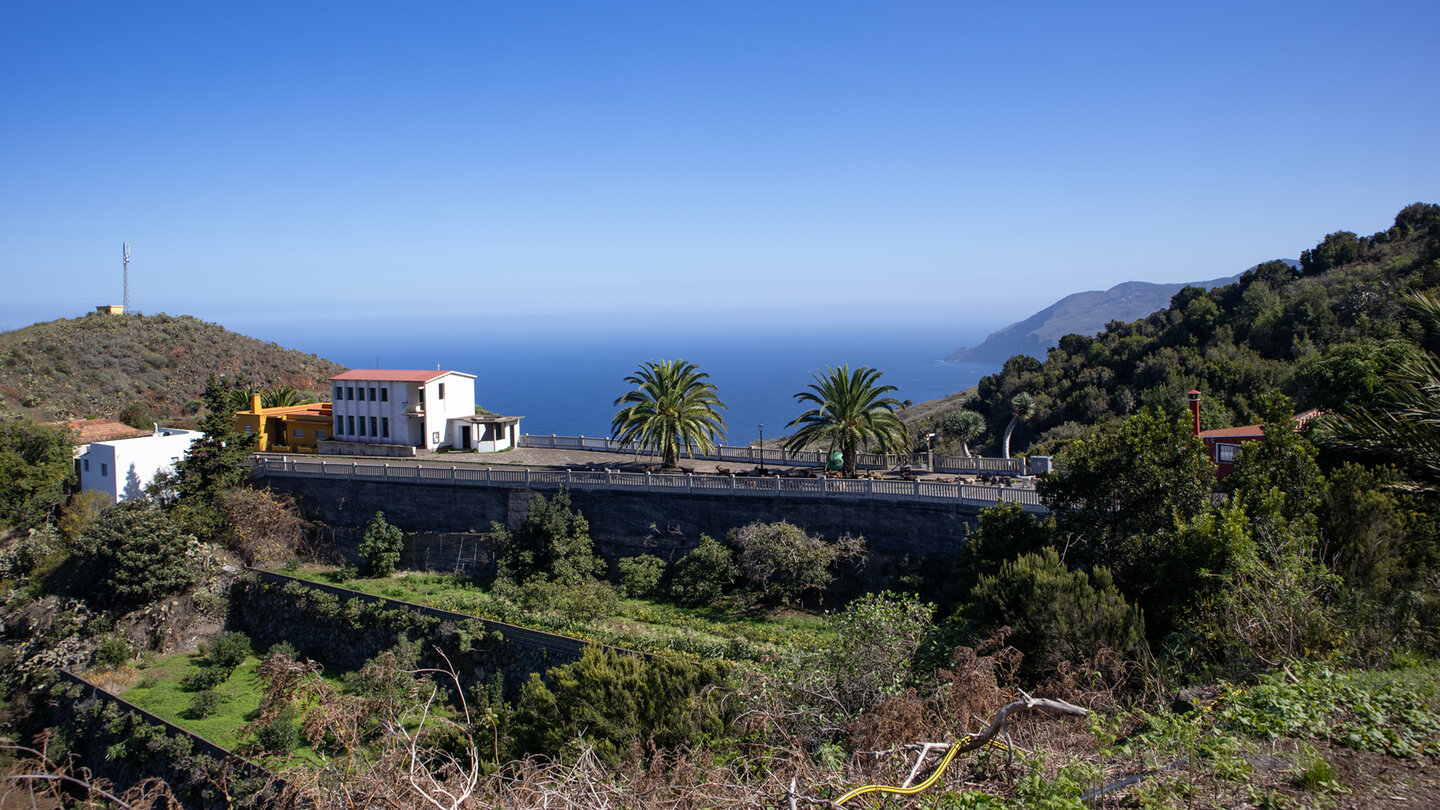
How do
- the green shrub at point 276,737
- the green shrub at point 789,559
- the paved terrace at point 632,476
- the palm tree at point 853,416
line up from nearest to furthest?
the green shrub at point 276,737
the green shrub at point 789,559
the paved terrace at point 632,476
the palm tree at point 853,416

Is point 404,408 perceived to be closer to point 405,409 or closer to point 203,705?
point 405,409

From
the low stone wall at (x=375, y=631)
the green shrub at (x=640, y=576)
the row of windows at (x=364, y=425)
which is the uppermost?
the row of windows at (x=364, y=425)

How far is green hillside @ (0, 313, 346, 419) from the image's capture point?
56.1 meters

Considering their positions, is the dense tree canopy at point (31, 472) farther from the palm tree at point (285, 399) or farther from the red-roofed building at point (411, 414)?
the palm tree at point (285, 399)

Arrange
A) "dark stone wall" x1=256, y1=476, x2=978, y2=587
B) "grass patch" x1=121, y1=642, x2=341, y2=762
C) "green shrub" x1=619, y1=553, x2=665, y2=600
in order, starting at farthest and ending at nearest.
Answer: "green shrub" x1=619, y1=553, x2=665, y2=600
"dark stone wall" x1=256, y1=476, x2=978, y2=587
"grass patch" x1=121, y1=642, x2=341, y2=762

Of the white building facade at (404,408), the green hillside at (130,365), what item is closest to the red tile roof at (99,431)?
the green hillside at (130,365)

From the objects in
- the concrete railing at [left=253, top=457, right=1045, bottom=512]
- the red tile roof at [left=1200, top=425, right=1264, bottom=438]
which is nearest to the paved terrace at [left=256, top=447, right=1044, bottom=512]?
the concrete railing at [left=253, top=457, right=1045, bottom=512]

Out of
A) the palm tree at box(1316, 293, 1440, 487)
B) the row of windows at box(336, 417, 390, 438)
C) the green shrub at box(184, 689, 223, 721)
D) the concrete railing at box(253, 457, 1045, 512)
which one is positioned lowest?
the green shrub at box(184, 689, 223, 721)

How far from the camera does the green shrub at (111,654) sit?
88.9ft

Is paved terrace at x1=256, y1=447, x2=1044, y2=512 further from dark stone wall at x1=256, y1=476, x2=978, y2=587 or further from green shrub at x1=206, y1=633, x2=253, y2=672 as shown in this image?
green shrub at x1=206, y1=633, x2=253, y2=672

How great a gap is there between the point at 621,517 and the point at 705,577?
465cm

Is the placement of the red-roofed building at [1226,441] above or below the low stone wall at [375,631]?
above

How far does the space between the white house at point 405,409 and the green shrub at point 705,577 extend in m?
17.5

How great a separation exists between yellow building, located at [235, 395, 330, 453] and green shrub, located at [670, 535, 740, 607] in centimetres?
2433
